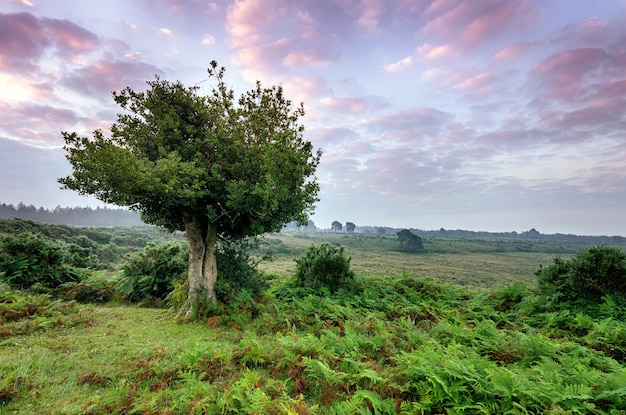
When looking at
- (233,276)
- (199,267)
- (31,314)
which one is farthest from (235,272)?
(31,314)

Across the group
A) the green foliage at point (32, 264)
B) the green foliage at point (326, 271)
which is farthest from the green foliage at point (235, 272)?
the green foliage at point (32, 264)

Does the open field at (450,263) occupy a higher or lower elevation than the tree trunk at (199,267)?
lower

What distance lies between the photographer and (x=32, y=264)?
17656 mm

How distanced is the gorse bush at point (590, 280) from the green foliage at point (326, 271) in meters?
10.3

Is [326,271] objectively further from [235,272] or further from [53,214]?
[53,214]

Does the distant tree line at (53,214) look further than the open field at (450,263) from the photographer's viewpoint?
Yes

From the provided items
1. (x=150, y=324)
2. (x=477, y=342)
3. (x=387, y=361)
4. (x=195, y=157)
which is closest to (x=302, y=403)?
(x=387, y=361)

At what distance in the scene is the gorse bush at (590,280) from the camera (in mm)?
13398

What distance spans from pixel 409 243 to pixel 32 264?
92.8 m

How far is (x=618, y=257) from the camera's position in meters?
13.6

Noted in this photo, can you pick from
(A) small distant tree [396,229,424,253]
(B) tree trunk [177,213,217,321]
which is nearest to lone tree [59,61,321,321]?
(B) tree trunk [177,213,217,321]

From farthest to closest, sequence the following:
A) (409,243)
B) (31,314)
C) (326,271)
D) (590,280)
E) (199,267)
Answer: (409,243), (326,271), (199,267), (590,280), (31,314)

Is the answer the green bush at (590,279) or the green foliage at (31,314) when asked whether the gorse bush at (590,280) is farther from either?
the green foliage at (31,314)

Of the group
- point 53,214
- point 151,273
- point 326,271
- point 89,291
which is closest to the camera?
point 89,291
